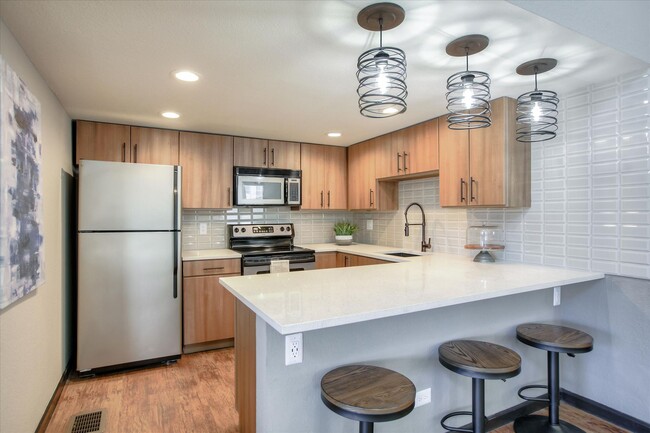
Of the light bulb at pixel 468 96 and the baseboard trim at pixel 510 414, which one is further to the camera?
the baseboard trim at pixel 510 414

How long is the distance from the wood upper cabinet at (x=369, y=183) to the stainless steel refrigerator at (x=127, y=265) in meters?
2.03

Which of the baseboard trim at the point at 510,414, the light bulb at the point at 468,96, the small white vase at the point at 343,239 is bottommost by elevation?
the baseboard trim at the point at 510,414

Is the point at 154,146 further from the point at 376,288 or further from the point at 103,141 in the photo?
the point at 376,288

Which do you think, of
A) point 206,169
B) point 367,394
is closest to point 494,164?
point 367,394

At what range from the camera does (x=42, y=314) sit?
2221mm

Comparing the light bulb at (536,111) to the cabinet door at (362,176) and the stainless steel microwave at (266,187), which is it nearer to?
the cabinet door at (362,176)

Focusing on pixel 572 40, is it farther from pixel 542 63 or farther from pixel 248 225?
pixel 248 225

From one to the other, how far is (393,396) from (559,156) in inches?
82.7

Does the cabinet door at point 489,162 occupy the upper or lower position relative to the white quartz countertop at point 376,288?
upper

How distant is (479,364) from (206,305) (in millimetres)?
2515

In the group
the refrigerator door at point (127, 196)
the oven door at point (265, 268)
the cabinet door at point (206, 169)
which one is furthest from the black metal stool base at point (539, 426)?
the cabinet door at point (206, 169)

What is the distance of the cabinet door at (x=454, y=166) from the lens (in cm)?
293

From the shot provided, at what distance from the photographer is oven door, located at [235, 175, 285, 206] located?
3.93 metres

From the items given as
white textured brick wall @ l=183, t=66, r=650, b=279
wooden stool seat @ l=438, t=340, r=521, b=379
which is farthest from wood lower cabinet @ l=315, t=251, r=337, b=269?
wooden stool seat @ l=438, t=340, r=521, b=379
